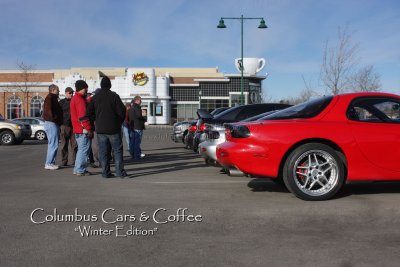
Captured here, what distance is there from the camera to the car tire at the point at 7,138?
18953mm

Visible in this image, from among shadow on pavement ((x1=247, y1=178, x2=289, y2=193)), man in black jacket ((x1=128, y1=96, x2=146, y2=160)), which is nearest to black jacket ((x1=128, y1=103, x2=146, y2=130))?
man in black jacket ((x1=128, y1=96, x2=146, y2=160))

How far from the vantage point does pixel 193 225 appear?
4.71 meters

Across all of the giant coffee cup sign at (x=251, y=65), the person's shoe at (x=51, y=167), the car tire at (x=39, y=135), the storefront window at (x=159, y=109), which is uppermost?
the giant coffee cup sign at (x=251, y=65)

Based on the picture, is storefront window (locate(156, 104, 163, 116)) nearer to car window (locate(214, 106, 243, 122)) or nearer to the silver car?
car window (locate(214, 106, 243, 122))

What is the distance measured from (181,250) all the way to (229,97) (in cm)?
5709

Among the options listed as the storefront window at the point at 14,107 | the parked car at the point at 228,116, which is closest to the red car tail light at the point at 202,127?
the parked car at the point at 228,116

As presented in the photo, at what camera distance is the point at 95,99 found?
309 inches

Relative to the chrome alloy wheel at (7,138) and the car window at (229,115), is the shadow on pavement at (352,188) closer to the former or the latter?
the car window at (229,115)

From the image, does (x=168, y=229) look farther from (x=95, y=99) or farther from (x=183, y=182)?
(x=95, y=99)

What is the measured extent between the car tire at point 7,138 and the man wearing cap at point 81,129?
1193 centimetres

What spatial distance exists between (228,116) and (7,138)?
13194 millimetres

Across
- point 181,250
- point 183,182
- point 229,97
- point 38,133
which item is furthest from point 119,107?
point 229,97

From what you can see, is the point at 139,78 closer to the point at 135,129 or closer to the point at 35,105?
the point at 35,105

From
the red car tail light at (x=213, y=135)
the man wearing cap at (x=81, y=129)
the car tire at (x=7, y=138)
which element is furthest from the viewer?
the car tire at (x=7, y=138)
